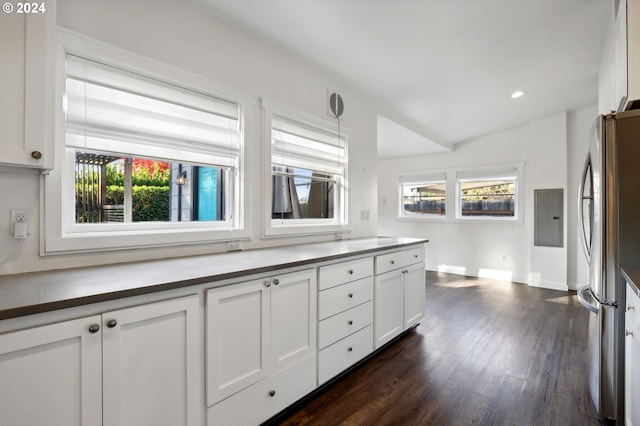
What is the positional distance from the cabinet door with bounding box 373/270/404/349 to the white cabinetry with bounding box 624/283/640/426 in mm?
1449

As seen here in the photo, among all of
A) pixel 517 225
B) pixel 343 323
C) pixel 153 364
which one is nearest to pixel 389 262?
pixel 343 323

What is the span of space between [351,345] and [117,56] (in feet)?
7.65

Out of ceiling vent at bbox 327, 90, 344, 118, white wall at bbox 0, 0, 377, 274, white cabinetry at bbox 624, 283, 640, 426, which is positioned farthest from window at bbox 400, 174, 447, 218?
white cabinetry at bbox 624, 283, 640, 426

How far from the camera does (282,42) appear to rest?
8.14 ft

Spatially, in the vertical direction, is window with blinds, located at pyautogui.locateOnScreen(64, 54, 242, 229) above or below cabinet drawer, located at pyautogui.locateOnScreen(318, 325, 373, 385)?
above

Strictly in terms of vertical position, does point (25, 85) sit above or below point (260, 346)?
above

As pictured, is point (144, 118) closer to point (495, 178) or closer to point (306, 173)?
point (306, 173)

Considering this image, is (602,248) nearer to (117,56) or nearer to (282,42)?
(282,42)

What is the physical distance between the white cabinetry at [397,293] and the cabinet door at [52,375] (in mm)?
1895

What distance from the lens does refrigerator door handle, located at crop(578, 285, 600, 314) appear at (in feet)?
6.04

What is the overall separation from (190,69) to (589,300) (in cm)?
292

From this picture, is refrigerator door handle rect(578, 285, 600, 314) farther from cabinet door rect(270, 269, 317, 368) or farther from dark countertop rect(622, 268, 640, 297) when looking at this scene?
cabinet door rect(270, 269, 317, 368)

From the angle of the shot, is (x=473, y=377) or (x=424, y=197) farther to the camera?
(x=424, y=197)

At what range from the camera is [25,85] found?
120 centimetres
